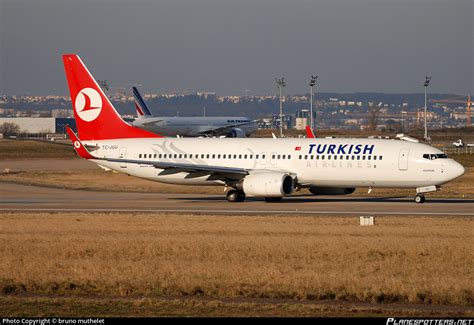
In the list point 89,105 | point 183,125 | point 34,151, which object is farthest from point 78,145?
point 183,125

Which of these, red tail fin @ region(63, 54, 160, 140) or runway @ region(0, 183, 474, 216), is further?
red tail fin @ region(63, 54, 160, 140)

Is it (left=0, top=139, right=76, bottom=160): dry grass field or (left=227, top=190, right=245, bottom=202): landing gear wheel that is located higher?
(left=227, top=190, right=245, bottom=202): landing gear wheel

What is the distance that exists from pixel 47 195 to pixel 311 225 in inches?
905

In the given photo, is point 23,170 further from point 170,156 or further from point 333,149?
point 333,149

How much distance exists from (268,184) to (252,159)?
9.95ft

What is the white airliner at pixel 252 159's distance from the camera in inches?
1799

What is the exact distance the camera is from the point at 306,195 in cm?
5322

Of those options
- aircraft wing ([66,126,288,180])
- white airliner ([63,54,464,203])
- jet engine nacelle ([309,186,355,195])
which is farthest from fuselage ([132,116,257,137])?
jet engine nacelle ([309,186,355,195])

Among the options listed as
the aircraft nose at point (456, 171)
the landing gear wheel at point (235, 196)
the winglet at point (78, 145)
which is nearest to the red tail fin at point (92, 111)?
the winglet at point (78, 145)

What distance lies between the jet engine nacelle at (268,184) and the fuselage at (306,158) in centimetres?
112

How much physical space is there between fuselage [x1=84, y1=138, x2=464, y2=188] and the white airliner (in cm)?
5

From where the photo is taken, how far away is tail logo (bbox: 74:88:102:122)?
52281mm

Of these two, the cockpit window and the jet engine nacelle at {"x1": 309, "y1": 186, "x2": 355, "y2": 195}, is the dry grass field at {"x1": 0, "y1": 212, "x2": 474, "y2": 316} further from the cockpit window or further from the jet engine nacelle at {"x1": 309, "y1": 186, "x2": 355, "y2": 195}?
the jet engine nacelle at {"x1": 309, "y1": 186, "x2": 355, "y2": 195}

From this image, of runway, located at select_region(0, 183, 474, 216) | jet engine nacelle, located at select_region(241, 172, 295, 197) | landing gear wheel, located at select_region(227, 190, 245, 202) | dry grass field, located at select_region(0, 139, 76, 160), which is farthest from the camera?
dry grass field, located at select_region(0, 139, 76, 160)
